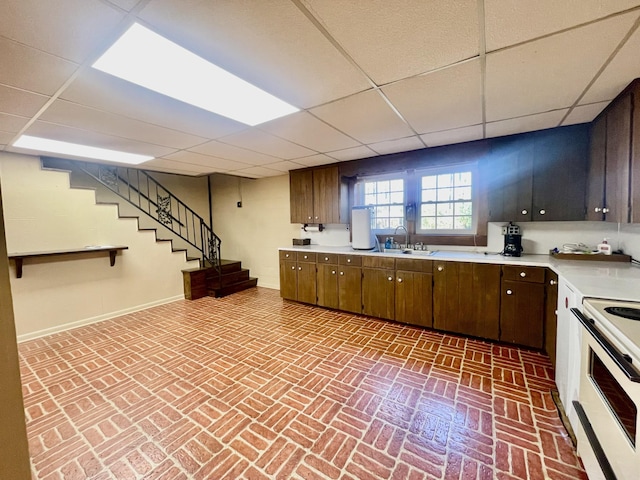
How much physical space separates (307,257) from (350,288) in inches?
37.7

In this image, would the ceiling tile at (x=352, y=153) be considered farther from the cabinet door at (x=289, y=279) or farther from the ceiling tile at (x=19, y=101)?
the ceiling tile at (x=19, y=101)

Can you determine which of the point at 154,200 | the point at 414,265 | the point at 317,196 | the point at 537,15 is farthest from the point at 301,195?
the point at 537,15

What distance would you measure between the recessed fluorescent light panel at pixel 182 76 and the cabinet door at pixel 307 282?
273 cm

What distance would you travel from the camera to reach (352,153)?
3.91 metres

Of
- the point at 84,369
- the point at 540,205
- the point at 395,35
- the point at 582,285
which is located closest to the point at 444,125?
the point at 540,205

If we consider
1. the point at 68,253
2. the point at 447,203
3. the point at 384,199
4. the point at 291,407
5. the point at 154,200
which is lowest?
the point at 291,407

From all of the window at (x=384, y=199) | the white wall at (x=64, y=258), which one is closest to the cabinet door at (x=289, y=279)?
the window at (x=384, y=199)

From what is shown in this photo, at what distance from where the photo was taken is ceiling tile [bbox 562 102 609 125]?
93.3 inches

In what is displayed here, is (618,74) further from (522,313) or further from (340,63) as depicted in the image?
(522,313)

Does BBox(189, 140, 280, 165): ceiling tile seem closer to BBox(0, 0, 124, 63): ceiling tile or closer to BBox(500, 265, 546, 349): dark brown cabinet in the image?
BBox(0, 0, 124, 63): ceiling tile

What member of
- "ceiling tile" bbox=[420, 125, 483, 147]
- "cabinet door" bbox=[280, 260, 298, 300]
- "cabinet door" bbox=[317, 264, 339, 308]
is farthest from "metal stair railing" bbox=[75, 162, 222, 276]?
"ceiling tile" bbox=[420, 125, 483, 147]

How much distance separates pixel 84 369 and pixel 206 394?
1.56 m

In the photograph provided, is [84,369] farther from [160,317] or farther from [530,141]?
[530,141]

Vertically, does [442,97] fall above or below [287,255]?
above
